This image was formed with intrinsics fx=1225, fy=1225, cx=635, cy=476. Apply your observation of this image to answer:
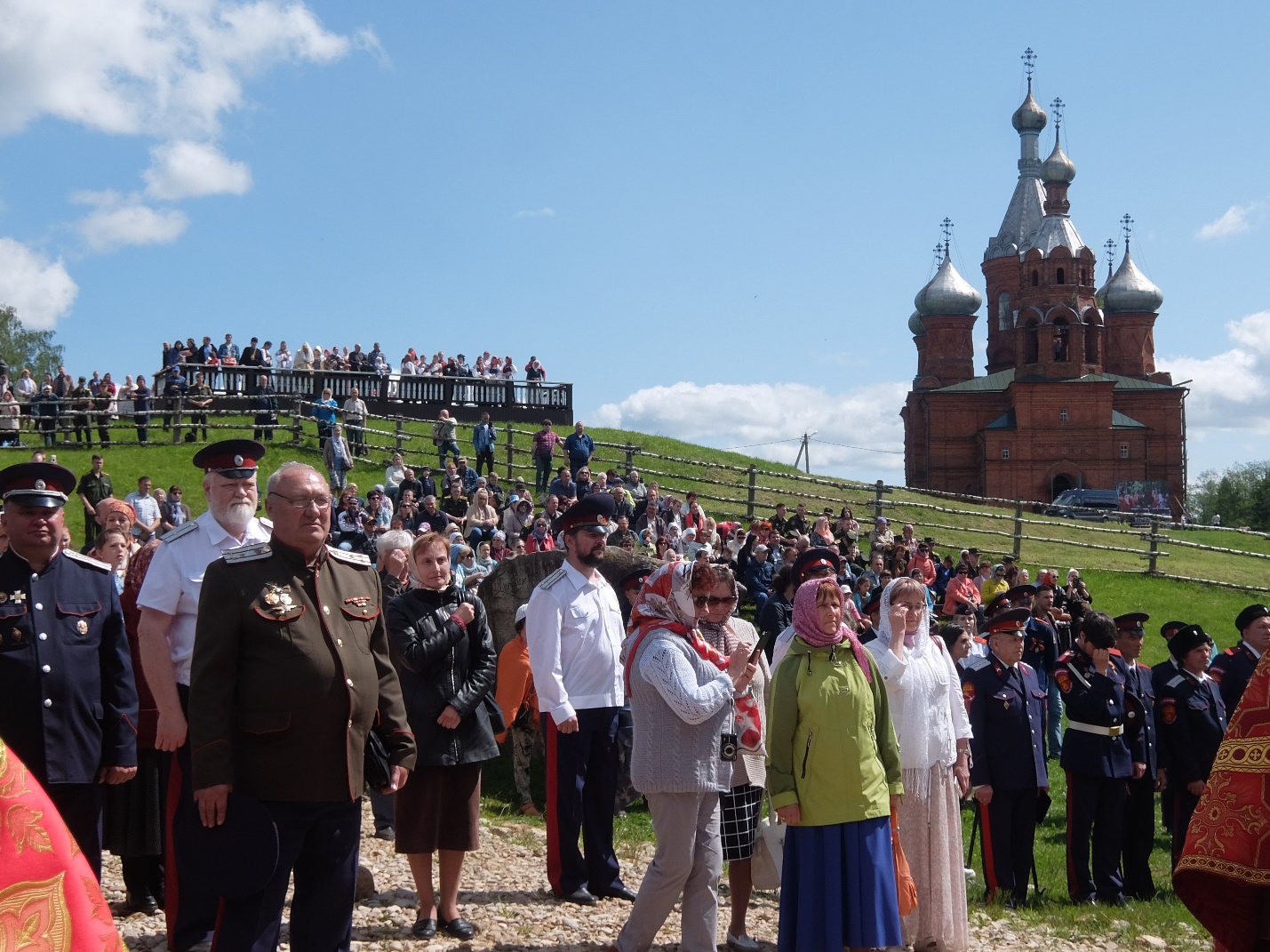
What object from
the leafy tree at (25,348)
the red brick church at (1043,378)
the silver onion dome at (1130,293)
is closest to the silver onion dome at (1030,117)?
the red brick church at (1043,378)

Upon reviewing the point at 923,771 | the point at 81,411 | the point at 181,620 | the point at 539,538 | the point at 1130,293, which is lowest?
the point at 923,771

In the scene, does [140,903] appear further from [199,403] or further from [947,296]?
[947,296]

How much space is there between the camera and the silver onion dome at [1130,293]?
65.3 meters

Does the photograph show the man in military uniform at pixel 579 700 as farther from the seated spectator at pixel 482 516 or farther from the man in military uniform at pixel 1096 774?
the seated spectator at pixel 482 516

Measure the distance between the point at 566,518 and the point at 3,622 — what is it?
3001 mm

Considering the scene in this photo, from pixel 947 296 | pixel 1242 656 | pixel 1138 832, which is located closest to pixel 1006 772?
pixel 1138 832

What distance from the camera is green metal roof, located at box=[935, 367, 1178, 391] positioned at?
2315 inches

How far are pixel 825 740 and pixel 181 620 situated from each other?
2933mm

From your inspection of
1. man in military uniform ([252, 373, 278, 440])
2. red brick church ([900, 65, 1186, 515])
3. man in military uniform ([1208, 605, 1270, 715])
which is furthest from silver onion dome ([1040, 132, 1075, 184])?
man in military uniform ([1208, 605, 1270, 715])

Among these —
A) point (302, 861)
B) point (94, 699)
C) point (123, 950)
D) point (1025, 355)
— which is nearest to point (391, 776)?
point (302, 861)

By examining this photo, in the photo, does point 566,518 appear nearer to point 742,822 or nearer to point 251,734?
point 742,822

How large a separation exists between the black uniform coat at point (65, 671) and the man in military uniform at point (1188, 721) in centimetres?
662

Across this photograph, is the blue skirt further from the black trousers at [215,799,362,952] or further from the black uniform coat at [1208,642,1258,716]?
the black uniform coat at [1208,642,1258,716]

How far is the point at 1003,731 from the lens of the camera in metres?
7.68
